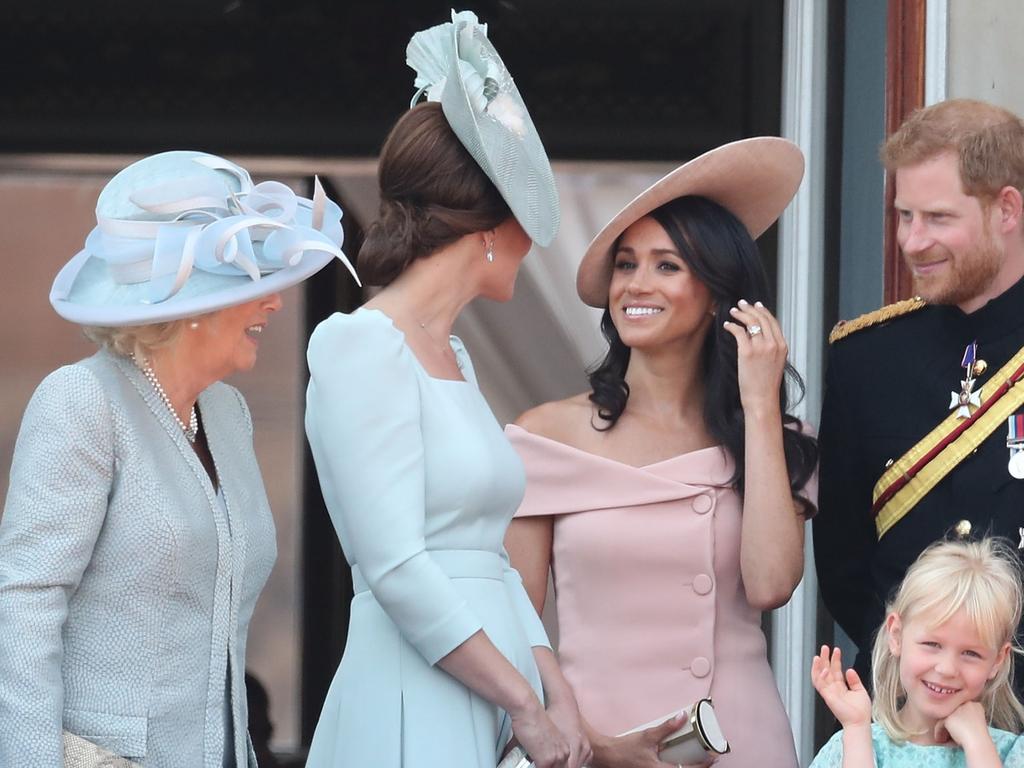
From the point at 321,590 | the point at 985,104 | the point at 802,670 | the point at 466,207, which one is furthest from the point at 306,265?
the point at 321,590

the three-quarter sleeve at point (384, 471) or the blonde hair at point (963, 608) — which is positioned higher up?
the three-quarter sleeve at point (384, 471)

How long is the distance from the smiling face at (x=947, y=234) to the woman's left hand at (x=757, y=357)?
267 millimetres

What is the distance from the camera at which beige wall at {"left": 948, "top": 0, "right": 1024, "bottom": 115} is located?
12.6 feet

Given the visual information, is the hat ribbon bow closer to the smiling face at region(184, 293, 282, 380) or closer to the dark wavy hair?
the smiling face at region(184, 293, 282, 380)

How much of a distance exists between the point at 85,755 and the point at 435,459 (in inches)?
25.0

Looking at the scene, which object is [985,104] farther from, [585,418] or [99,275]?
[99,275]

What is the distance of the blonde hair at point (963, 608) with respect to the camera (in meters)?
2.73

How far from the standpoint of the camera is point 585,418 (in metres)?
3.42

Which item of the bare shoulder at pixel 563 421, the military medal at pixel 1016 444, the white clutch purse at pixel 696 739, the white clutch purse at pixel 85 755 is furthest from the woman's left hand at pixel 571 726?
the military medal at pixel 1016 444

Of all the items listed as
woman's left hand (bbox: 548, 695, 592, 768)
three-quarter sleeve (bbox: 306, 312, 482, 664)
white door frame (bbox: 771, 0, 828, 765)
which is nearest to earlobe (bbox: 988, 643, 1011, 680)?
woman's left hand (bbox: 548, 695, 592, 768)

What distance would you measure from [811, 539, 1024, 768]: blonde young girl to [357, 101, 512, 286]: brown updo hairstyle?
0.81 meters

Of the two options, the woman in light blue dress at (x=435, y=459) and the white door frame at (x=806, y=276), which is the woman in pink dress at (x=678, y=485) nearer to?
the woman in light blue dress at (x=435, y=459)

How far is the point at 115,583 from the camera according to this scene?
238 centimetres

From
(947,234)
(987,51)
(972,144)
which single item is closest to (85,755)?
(947,234)
